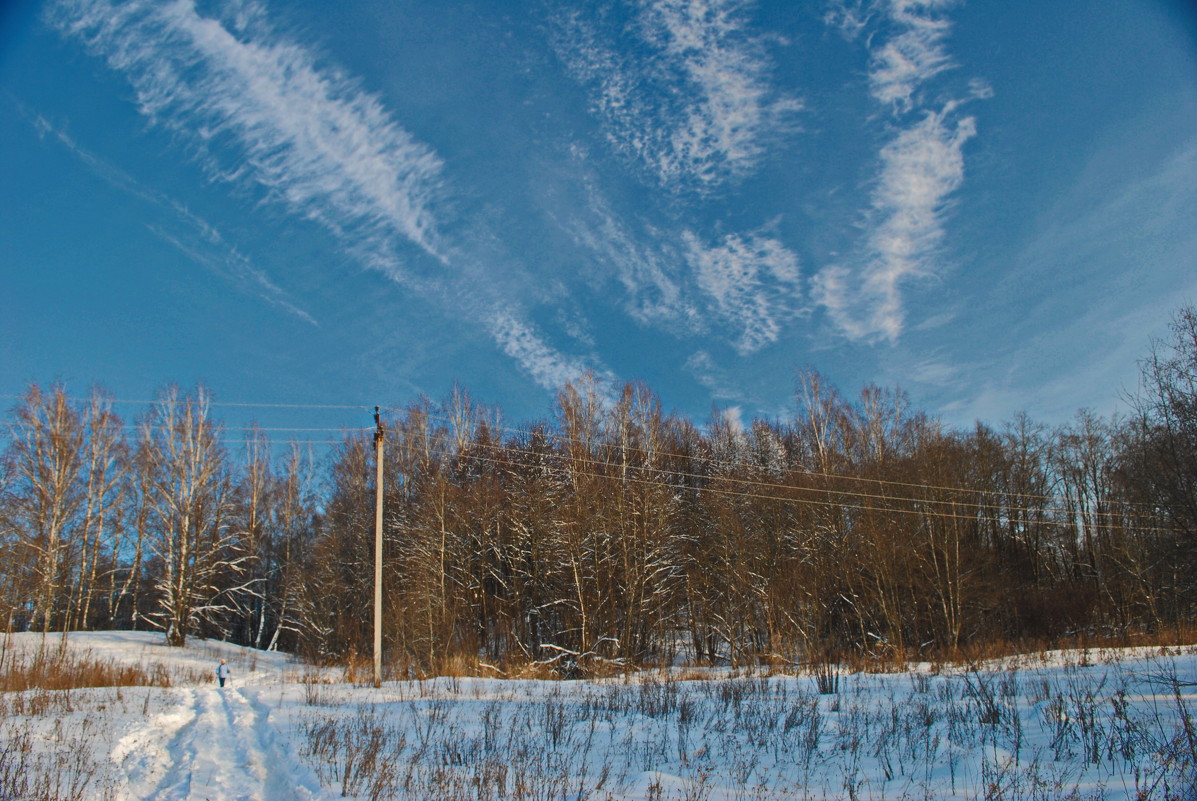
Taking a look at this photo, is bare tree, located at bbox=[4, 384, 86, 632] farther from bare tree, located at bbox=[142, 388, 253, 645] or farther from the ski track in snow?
the ski track in snow

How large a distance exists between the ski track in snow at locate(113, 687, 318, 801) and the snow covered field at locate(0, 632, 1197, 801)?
4 cm

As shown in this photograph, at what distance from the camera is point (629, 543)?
30828 mm

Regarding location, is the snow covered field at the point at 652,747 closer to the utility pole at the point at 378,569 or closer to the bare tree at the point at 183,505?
the utility pole at the point at 378,569

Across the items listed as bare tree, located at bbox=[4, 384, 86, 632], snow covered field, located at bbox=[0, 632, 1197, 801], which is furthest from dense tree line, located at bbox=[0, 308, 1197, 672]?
snow covered field, located at bbox=[0, 632, 1197, 801]

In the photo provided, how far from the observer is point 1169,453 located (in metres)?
19.4

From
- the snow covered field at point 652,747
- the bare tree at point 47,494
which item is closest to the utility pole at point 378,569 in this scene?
the snow covered field at point 652,747

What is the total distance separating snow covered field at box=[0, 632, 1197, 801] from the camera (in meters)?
6.00

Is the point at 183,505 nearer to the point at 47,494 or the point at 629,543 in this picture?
the point at 47,494

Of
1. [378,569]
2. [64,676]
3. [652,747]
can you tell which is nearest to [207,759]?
[652,747]

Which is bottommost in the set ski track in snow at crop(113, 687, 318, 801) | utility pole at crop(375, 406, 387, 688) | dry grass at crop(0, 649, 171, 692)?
dry grass at crop(0, 649, 171, 692)

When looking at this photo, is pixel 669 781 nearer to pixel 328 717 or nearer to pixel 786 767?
pixel 786 767

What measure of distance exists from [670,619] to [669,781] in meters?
25.9

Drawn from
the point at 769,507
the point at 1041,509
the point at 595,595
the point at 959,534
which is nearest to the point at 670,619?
the point at 595,595

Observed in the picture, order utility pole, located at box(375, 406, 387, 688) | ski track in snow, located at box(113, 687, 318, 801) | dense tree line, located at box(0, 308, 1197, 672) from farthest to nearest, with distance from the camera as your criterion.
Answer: dense tree line, located at box(0, 308, 1197, 672) → utility pole, located at box(375, 406, 387, 688) → ski track in snow, located at box(113, 687, 318, 801)
